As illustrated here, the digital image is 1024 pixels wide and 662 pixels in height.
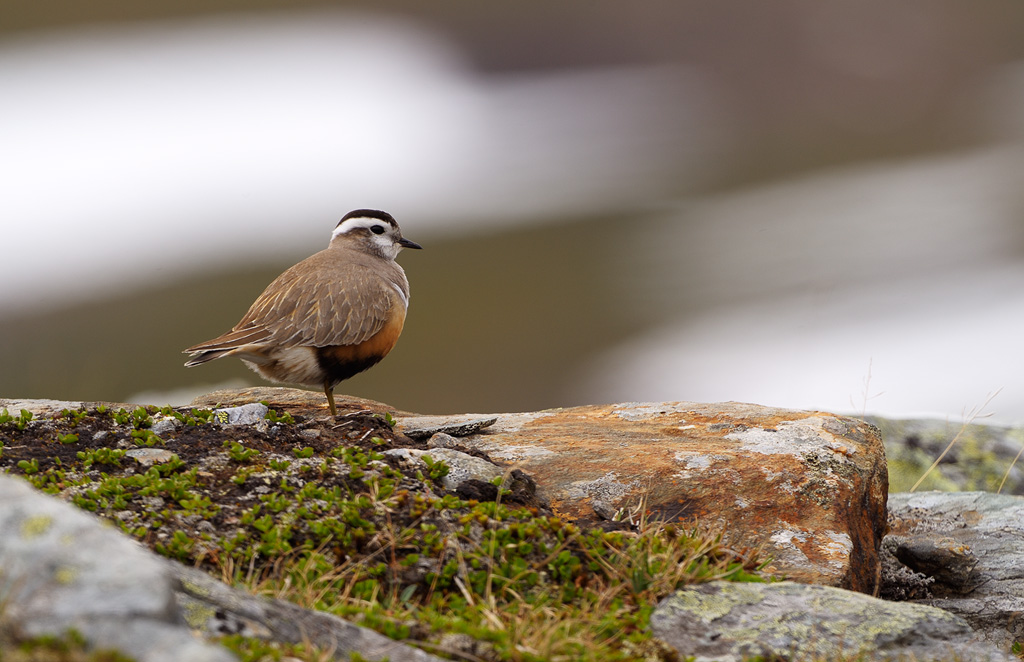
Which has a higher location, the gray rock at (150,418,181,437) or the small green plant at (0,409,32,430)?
the gray rock at (150,418,181,437)

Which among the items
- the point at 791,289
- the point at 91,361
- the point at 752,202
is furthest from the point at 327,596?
the point at 752,202

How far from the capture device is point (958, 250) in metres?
30.3

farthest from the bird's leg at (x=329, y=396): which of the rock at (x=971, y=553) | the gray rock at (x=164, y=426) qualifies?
the rock at (x=971, y=553)

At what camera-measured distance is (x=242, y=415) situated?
Answer: 22.8ft

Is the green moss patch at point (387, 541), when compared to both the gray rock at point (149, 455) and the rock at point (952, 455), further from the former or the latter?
the rock at point (952, 455)

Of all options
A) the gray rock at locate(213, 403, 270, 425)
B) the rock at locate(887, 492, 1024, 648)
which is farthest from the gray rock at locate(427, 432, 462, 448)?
the rock at locate(887, 492, 1024, 648)

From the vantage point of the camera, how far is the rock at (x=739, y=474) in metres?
6.65

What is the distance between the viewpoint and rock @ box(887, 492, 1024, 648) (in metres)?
6.91

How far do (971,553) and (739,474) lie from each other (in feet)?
6.62

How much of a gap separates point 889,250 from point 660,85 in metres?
25.1

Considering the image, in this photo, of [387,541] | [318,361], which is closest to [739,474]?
[387,541]

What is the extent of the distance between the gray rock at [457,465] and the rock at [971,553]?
132 inches

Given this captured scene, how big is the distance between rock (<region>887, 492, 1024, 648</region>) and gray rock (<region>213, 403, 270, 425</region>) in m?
4.90

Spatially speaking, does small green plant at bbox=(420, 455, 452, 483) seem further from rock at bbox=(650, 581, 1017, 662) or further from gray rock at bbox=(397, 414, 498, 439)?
rock at bbox=(650, 581, 1017, 662)
